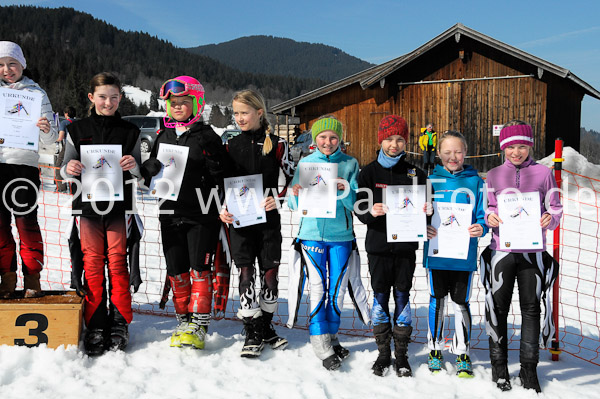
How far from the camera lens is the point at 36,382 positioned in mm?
2910

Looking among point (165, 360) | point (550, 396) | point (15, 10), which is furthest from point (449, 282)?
point (15, 10)

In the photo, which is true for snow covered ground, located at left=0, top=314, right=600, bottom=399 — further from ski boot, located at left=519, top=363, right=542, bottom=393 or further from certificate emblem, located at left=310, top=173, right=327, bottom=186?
certificate emblem, located at left=310, top=173, right=327, bottom=186

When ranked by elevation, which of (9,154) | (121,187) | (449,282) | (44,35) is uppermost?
(44,35)

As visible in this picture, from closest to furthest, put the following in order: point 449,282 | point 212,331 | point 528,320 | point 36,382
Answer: point 36,382
point 528,320
point 449,282
point 212,331

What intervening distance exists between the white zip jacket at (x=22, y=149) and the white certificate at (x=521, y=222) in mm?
3413

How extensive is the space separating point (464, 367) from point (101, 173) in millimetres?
3063

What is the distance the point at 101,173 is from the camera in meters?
3.41

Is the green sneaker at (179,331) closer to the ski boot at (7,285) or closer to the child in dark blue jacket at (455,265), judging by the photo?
the ski boot at (7,285)

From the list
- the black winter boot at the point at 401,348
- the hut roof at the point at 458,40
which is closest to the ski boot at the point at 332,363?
the black winter boot at the point at 401,348

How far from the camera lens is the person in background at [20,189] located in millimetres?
3350

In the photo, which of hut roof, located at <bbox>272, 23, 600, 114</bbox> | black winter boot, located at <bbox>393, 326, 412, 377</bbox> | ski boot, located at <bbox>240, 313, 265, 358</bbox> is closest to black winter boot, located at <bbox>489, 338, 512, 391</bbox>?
black winter boot, located at <bbox>393, 326, 412, 377</bbox>

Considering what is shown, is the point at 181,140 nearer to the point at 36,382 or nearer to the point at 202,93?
the point at 202,93

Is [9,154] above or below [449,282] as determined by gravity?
above

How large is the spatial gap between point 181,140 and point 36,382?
192 centimetres
